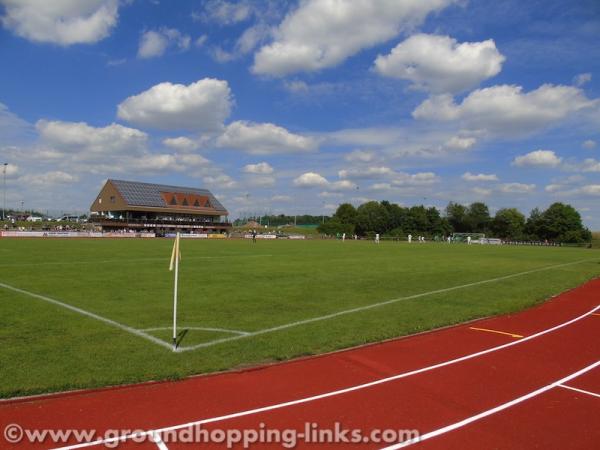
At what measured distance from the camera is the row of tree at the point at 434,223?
12194 cm

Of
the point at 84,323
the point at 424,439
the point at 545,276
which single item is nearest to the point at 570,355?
the point at 424,439

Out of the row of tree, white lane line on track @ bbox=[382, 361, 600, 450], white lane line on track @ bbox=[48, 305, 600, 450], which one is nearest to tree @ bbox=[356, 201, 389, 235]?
the row of tree

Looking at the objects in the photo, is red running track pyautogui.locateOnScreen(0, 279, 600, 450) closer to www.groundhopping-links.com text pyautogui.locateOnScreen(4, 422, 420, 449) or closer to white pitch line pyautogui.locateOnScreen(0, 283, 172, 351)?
www.groundhopping-links.com text pyautogui.locateOnScreen(4, 422, 420, 449)

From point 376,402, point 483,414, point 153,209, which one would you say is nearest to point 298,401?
point 376,402

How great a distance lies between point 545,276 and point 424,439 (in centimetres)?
2329

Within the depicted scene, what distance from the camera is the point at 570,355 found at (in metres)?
9.24

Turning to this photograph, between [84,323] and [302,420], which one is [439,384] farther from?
[84,323]

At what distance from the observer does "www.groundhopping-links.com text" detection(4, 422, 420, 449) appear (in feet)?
16.7

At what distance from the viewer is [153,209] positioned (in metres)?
105

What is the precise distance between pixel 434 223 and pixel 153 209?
7723 cm

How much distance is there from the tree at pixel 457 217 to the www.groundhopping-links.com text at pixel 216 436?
16601cm

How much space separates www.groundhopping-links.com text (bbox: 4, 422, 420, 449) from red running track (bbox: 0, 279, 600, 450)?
33mm

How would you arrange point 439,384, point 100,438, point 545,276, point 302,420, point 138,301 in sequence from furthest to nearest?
point 545,276
point 138,301
point 439,384
point 302,420
point 100,438

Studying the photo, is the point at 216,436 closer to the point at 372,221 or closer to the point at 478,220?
the point at 372,221
